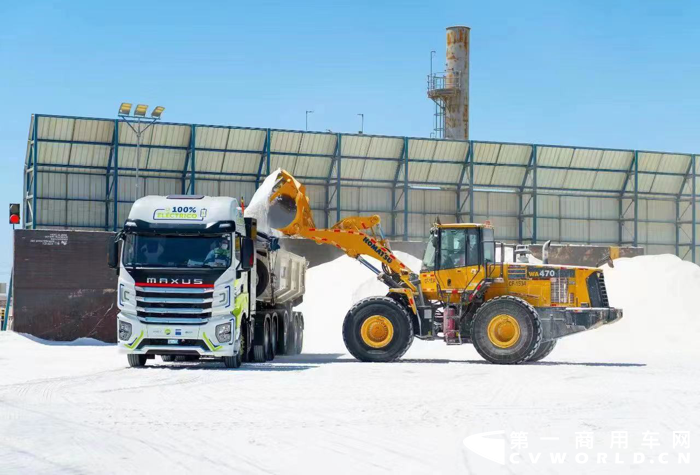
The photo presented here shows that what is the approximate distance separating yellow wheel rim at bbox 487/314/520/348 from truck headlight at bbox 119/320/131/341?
856 centimetres

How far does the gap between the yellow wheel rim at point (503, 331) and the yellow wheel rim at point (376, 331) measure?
2479 millimetres

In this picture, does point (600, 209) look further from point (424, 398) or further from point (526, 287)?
point (424, 398)

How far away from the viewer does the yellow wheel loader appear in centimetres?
2512

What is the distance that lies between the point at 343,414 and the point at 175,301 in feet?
27.5

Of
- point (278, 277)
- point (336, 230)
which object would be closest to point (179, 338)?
point (278, 277)

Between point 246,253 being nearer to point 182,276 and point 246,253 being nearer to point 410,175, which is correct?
point 182,276

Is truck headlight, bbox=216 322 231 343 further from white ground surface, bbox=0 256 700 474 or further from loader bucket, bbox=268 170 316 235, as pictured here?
loader bucket, bbox=268 170 316 235

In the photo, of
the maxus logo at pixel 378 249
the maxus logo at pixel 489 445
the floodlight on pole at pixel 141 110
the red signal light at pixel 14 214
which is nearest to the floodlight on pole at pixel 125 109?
the floodlight on pole at pixel 141 110

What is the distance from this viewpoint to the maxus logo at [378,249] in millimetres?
27016

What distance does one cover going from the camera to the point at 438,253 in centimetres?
2614

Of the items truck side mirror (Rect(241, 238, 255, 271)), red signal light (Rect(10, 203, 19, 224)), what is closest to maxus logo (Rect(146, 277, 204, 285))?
truck side mirror (Rect(241, 238, 255, 271))

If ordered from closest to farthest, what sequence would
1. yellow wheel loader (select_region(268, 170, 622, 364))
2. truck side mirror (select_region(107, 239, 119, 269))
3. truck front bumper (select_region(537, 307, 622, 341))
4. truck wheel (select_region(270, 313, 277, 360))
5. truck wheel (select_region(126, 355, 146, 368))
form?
truck side mirror (select_region(107, 239, 119, 269)) < truck wheel (select_region(126, 355, 146, 368)) < yellow wheel loader (select_region(268, 170, 622, 364)) < truck front bumper (select_region(537, 307, 622, 341)) < truck wheel (select_region(270, 313, 277, 360))

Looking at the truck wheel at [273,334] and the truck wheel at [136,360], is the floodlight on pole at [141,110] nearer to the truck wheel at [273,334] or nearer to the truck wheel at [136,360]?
the truck wheel at [273,334]

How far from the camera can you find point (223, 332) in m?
22.2
